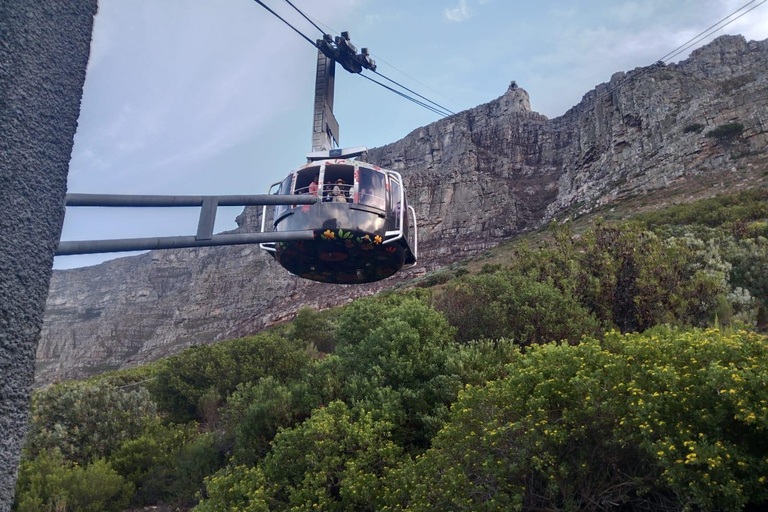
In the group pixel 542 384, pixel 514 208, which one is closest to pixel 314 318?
pixel 542 384

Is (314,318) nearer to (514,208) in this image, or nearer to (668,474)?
(668,474)

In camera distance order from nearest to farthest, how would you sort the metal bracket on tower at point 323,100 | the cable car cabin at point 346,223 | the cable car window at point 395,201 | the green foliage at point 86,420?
the cable car cabin at point 346,223 → the cable car window at point 395,201 → the metal bracket on tower at point 323,100 → the green foliage at point 86,420

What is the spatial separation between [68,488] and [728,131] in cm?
4577

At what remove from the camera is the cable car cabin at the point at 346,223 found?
5285 millimetres

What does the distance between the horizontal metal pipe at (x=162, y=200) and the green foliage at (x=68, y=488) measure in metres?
9.96

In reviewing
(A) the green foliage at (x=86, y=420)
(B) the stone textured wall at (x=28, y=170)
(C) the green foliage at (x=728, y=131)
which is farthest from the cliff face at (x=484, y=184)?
(B) the stone textured wall at (x=28, y=170)

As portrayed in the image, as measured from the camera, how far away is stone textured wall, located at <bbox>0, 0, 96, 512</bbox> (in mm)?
1428

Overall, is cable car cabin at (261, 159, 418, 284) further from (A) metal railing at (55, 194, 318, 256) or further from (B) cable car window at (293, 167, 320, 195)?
(A) metal railing at (55, 194, 318, 256)

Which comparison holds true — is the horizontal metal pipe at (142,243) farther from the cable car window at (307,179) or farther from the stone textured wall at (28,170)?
the cable car window at (307,179)

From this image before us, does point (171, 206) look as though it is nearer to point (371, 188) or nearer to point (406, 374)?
point (371, 188)

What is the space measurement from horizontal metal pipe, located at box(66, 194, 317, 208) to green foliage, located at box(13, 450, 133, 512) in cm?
996

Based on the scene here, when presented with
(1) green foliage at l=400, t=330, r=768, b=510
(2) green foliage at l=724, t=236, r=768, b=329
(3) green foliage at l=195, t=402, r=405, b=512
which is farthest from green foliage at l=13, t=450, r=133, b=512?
(2) green foliage at l=724, t=236, r=768, b=329

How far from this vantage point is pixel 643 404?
450 centimetres

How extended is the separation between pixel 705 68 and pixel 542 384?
72.9 m
